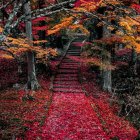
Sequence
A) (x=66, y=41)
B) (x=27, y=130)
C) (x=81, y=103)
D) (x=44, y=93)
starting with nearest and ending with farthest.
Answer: (x=27, y=130) < (x=81, y=103) < (x=44, y=93) < (x=66, y=41)

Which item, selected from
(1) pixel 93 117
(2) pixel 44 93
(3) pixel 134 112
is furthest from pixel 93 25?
(1) pixel 93 117

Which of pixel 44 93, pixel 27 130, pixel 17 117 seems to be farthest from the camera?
pixel 44 93

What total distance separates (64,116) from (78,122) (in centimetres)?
113

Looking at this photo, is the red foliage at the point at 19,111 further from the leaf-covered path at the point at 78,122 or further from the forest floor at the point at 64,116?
the leaf-covered path at the point at 78,122

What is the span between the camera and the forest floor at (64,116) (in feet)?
38.6

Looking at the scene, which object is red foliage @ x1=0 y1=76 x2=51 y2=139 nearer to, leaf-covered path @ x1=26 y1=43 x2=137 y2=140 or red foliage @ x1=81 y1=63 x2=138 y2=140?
leaf-covered path @ x1=26 y1=43 x2=137 y2=140

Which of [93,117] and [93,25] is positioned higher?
[93,25]

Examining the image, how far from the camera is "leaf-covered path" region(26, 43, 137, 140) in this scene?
11.8m

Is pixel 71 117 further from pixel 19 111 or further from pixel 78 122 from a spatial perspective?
pixel 19 111

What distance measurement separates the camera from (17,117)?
13.3 m

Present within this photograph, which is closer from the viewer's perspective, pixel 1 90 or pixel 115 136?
pixel 115 136

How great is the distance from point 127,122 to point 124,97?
6.02m

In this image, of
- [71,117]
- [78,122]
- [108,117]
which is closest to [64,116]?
[71,117]

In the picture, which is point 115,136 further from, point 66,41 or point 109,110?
point 66,41
